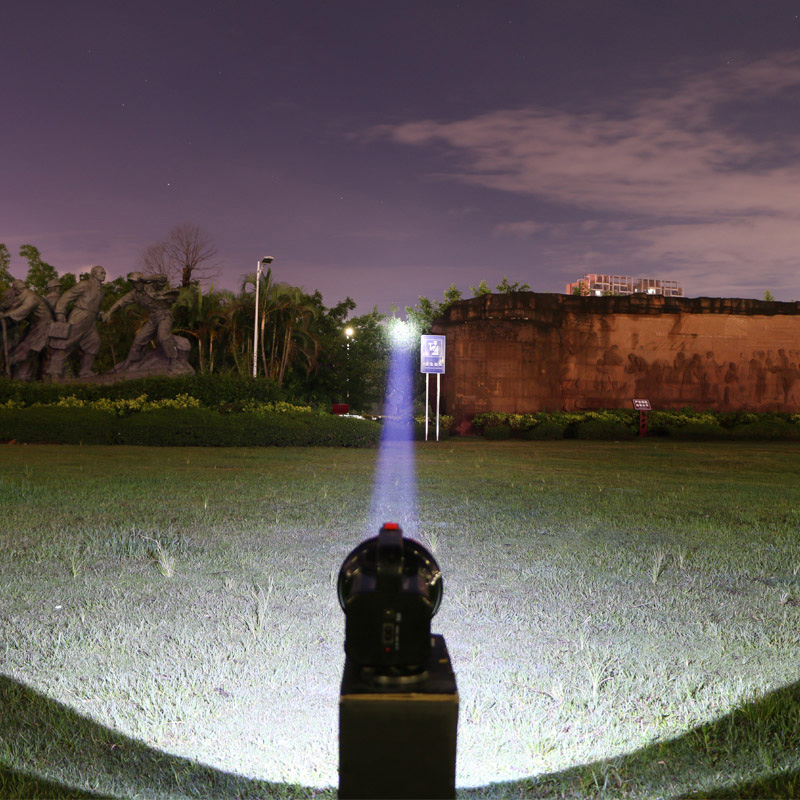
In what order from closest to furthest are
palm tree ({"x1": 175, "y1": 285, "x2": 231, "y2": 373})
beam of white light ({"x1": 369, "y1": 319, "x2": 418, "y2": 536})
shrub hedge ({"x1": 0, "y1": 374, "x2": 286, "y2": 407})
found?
beam of white light ({"x1": 369, "y1": 319, "x2": 418, "y2": 536})
shrub hedge ({"x1": 0, "y1": 374, "x2": 286, "y2": 407})
palm tree ({"x1": 175, "y1": 285, "x2": 231, "y2": 373})

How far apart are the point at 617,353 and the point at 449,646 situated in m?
23.3

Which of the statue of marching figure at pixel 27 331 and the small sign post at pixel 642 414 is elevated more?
the statue of marching figure at pixel 27 331

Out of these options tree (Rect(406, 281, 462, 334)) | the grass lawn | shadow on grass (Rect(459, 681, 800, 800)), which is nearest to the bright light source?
tree (Rect(406, 281, 462, 334))

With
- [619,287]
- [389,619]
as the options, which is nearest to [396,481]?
[389,619]

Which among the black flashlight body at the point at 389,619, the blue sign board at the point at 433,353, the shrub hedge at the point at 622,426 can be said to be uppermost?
the blue sign board at the point at 433,353

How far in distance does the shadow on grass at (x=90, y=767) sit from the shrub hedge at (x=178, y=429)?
45.5 ft

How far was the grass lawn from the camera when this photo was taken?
7.77ft

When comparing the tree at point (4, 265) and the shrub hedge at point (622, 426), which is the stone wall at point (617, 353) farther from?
the tree at point (4, 265)

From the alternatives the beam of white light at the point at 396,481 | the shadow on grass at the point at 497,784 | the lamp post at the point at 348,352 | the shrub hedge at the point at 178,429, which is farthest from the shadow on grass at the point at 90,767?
the lamp post at the point at 348,352

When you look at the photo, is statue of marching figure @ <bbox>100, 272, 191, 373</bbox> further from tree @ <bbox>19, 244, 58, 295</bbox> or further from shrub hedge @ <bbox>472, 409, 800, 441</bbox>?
tree @ <bbox>19, 244, 58, 295</bbox>

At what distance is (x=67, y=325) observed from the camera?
22.6 metres

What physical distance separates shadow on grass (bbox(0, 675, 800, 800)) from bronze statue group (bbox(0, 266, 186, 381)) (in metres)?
20.9

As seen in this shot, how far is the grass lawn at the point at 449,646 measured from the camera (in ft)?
7.77

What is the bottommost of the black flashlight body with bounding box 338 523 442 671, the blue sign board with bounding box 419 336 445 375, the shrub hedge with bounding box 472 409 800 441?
the shrub hedge with bounding box 472 409 800 441
